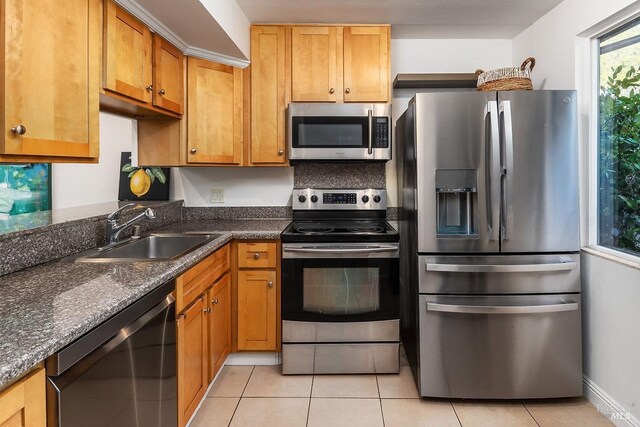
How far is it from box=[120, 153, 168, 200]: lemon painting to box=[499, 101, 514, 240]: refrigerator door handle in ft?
7.83

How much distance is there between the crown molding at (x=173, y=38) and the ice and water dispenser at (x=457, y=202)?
160 centimetres

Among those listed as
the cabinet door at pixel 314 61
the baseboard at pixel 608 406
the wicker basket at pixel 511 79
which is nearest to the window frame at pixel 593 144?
the wicker basket at pixel 511 79

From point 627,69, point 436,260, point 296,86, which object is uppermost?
point 296,86

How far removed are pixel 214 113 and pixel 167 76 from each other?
40 centimetres

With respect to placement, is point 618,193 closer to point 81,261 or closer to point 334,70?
point 334,70

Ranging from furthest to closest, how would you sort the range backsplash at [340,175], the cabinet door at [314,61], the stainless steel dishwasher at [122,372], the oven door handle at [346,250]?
the range backsplash at [340,175] < the cabinet door at [314,61] < the oven door handle at [346,250] < the stainless steel dishwasher at [122,372]

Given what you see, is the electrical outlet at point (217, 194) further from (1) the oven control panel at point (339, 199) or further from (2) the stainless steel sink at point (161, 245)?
(2) the stainless steel sink at point (161, 245)

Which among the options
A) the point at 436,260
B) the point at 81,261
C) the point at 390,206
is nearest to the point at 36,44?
the point at 81,261

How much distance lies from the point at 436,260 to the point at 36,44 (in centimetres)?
197

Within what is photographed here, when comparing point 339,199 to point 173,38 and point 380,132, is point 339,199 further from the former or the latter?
point 173,38

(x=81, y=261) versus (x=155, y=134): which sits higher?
(x=155, y=134)

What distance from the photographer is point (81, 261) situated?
164 centimetres

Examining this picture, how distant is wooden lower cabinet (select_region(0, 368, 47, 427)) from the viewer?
791 mm

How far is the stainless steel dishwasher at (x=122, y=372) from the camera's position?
96cm
